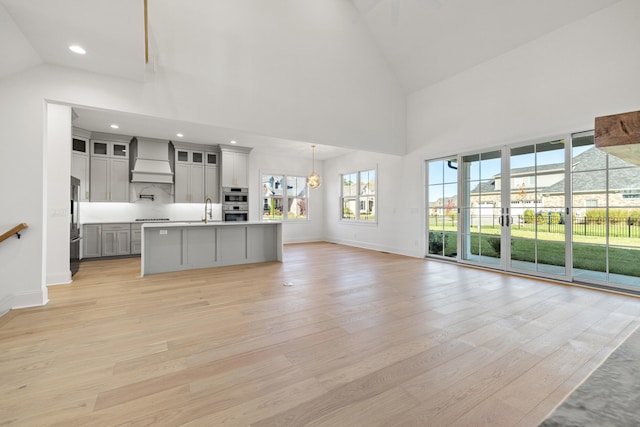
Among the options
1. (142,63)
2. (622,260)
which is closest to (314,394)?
(142,63)

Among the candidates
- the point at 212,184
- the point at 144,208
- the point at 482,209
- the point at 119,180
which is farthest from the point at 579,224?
the point at 119,180

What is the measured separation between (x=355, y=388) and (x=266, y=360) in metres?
0.70

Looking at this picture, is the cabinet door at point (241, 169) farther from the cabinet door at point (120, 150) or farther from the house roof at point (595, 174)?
the house roof at point (595, 174)

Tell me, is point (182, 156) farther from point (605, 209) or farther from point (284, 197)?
point (605, 209)

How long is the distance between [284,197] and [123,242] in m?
4.48

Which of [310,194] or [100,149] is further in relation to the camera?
[310,194]

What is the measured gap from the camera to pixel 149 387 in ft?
5.92

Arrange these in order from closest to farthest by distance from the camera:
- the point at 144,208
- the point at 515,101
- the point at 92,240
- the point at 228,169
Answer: the point at 515,101
the point at 92,240
the point at 144,208
the point at 228,169

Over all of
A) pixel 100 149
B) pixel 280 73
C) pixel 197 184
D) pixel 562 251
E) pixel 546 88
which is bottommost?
pixel 562 251

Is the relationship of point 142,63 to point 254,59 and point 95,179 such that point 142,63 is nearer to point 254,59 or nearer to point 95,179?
point 254,59

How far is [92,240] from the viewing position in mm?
6242

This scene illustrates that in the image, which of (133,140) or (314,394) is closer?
(314,394)

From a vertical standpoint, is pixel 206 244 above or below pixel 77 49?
below

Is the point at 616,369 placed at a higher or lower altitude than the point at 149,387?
higher
